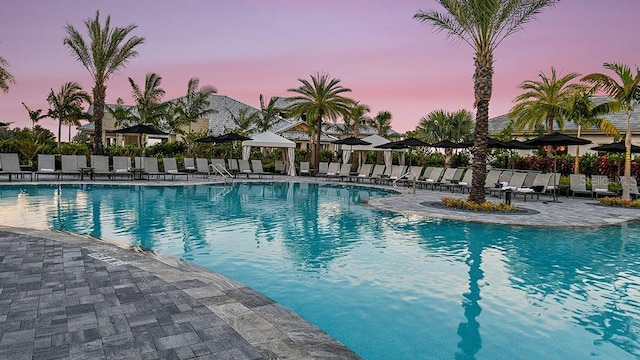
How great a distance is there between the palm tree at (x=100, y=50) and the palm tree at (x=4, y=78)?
342 cm

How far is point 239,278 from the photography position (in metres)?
6.13

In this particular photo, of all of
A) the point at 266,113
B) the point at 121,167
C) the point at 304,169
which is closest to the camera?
the point at 121,167

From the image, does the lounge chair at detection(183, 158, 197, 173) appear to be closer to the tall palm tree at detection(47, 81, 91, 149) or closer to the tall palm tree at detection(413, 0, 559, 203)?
the tall palm tree at detection(413, 0, 559, 203)

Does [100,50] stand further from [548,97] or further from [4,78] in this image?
[548,97]

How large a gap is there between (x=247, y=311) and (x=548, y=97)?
25.9 metres

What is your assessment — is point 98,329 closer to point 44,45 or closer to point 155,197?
point 155,197

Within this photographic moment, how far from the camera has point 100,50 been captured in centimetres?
2391

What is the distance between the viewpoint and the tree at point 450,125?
31369 millimetres

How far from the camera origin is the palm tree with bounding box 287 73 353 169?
29797 mm

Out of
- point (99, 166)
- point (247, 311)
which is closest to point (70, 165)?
point (99, 166)

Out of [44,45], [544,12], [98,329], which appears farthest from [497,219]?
[44,45]

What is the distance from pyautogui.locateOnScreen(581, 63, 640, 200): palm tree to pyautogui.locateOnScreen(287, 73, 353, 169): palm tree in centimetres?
1675

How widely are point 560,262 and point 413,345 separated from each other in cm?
468

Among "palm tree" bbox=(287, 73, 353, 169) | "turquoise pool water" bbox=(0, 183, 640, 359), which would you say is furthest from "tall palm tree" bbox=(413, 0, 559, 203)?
"palm tree" bbox=(287, 73, 353, 169)
